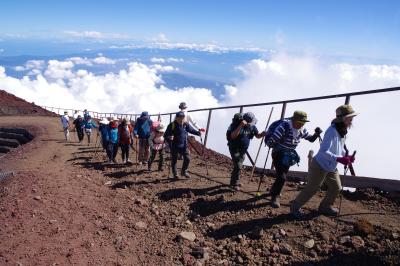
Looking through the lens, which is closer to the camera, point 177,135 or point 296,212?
point 296,212

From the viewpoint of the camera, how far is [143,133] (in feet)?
38.2

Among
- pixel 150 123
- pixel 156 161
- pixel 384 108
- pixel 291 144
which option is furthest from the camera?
pixel 384 108

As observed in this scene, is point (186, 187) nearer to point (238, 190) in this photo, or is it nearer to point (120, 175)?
point (238, 190)

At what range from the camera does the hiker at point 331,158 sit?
5.56 metres

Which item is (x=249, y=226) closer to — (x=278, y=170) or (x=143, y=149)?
(x=278, y=170)

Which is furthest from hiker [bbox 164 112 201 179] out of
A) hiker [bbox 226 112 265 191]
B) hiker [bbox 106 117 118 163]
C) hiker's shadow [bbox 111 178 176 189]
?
hiker [bbox 106 117 118 163]

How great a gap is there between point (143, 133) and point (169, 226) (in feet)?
17.2

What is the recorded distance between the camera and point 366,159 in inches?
6358

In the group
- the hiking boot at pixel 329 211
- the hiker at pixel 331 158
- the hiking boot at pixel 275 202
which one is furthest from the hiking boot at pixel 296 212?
the hiking boot at pixel 275 202

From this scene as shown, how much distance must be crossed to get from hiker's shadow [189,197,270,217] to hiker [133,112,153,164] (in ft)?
14.9

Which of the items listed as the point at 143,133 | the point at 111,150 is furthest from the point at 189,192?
the point at 111,150

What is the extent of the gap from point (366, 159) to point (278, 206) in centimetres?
17030

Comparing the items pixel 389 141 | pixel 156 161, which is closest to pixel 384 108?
pixel 389 141

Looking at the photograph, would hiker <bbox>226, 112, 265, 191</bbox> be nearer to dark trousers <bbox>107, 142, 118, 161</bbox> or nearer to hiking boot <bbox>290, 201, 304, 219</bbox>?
hiking boot <bbox>290, 201, 304, 219</bbox>
